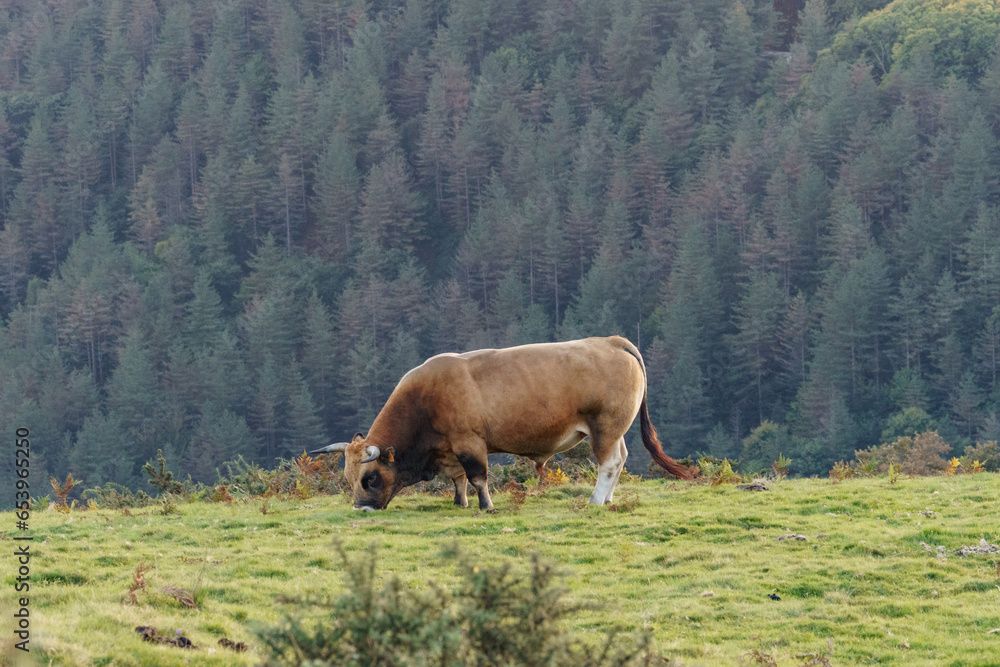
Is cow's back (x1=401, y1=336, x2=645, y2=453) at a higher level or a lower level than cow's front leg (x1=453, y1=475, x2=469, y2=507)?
higher

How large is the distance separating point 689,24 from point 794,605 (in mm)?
136177

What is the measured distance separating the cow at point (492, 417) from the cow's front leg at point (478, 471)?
14 mm

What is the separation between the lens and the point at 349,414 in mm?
115125

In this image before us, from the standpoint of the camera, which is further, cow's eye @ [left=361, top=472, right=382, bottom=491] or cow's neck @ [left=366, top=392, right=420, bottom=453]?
cow's neck @ [left=366, top=392, right=420, bottom=453]

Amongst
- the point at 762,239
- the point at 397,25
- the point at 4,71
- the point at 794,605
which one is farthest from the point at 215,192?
the point at 794,605

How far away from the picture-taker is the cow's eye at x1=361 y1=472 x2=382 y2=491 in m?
16.8

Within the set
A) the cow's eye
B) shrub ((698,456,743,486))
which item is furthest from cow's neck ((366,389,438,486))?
shrub ((698,456,743,486))

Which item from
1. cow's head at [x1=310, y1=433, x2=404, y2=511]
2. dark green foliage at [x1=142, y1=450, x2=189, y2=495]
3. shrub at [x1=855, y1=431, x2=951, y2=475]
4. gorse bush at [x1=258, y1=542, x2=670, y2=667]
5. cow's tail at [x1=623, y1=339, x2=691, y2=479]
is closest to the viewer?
gorse bush at [x1=258, y1=542, x2=670, y2=667]

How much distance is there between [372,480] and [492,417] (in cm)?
192

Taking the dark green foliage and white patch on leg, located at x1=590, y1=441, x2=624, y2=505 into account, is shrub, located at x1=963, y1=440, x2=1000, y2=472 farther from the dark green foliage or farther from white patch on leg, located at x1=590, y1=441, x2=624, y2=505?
the dark green foliage

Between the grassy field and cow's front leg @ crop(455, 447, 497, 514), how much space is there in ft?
0.86

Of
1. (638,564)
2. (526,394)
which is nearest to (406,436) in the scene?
(526,394)

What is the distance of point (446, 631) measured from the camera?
6355mm

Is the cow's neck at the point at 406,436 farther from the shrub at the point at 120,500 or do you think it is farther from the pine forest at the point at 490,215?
the pine forest at the point at 490,215
